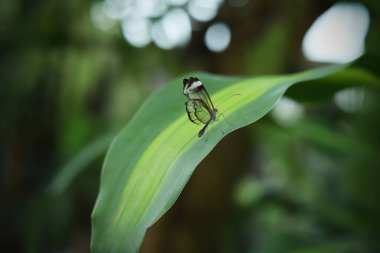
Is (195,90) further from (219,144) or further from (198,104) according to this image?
(219,144)

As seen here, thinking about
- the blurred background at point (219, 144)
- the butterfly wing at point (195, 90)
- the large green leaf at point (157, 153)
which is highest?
the butterfly wing at point (195, 90)

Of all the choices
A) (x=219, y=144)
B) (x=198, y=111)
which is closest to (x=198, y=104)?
(x=198, y=111)

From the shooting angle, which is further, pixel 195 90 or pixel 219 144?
pixel 219 144

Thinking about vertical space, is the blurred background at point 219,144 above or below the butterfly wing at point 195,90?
below

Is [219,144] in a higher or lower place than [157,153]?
lower

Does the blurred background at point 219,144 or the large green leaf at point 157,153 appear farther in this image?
the blurred background at point 219,144

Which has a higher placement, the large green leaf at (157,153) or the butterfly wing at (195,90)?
the butterfly wing at (195,90)

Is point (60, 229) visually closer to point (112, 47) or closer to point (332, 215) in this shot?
point (112, 47)
